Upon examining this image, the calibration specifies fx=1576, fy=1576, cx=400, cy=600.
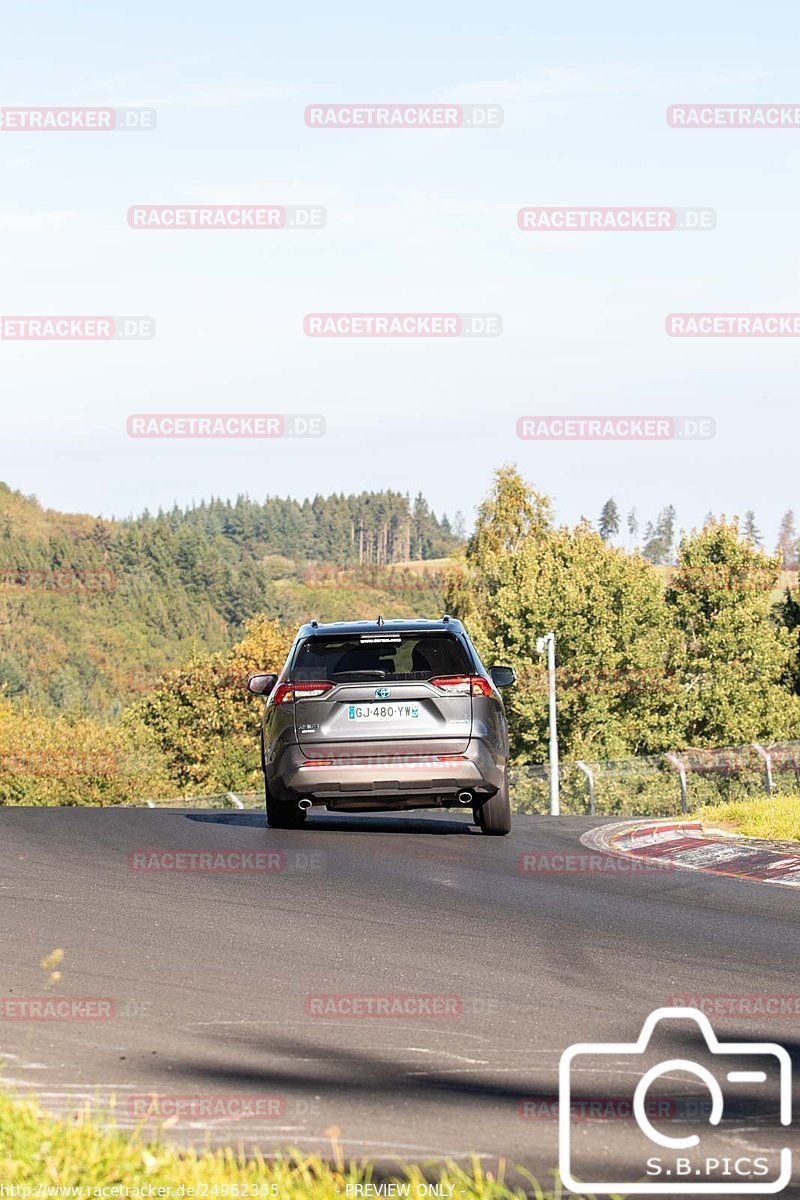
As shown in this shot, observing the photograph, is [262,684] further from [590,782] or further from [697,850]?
[590,782]

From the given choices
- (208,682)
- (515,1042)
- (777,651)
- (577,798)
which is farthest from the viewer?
(208,682)

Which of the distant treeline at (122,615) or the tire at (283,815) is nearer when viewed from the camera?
the tire at (283,815)

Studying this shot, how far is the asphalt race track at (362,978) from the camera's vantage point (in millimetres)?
5789

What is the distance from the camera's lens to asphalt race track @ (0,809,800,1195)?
579 centimetres

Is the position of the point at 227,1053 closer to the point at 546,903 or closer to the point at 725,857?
the point at 546,903

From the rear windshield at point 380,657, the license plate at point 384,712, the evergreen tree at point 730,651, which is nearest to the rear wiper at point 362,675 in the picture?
the rear windshield at point 380,657

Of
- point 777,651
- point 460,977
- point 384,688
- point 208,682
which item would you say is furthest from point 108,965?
point 208,682

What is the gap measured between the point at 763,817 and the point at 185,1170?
42.5ft

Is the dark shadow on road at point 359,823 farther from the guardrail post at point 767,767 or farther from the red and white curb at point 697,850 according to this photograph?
the guardrail post at point 767,767

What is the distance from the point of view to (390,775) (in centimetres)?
1476

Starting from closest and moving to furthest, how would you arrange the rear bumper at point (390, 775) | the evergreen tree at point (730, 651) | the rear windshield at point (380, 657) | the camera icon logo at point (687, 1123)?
the camera icon logo at point (687, 1123), the rear bumper at point (390, 775), the rear windshield at point (380, 657), the evergreen tree at point (730, 651)

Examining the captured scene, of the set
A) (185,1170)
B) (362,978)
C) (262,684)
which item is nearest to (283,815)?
(262,684)

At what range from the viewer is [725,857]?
14289mm

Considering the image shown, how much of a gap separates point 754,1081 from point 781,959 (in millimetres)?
2949
